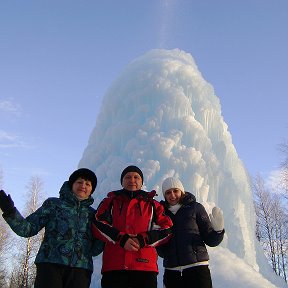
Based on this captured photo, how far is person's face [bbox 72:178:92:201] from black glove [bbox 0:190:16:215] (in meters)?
0.58

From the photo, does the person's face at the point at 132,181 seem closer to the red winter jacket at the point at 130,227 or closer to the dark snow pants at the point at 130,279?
the red winter jacket at the point at 130,227

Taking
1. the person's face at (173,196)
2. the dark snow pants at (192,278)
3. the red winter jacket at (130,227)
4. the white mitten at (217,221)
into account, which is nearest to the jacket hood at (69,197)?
the red winter jacket at (130,227)

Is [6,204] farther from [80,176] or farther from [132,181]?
[132,181]

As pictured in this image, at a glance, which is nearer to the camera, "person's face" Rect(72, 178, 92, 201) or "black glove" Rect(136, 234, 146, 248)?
"black glove" Rect(136, 234, 146, 248)

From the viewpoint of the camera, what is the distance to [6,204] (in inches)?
120

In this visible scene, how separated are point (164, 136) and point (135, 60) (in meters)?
5.64

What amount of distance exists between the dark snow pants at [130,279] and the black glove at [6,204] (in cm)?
102

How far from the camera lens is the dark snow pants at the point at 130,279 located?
2947 millimetres

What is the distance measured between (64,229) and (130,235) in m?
0.60

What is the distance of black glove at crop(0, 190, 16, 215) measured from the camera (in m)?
3.04

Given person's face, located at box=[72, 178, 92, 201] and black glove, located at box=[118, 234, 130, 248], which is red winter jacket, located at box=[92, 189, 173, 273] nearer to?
black glove, located at box=[118, 234, 130, 248]

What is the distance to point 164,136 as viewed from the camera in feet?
46.5

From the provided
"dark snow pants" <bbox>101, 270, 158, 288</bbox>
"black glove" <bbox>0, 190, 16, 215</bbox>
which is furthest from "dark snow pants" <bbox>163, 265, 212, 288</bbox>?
"black glove" <bbox>0, 190, 16, 215</bbox>

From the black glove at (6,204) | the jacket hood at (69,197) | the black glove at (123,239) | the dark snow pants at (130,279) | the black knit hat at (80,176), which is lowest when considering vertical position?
the dark snow pants at (130,279)
